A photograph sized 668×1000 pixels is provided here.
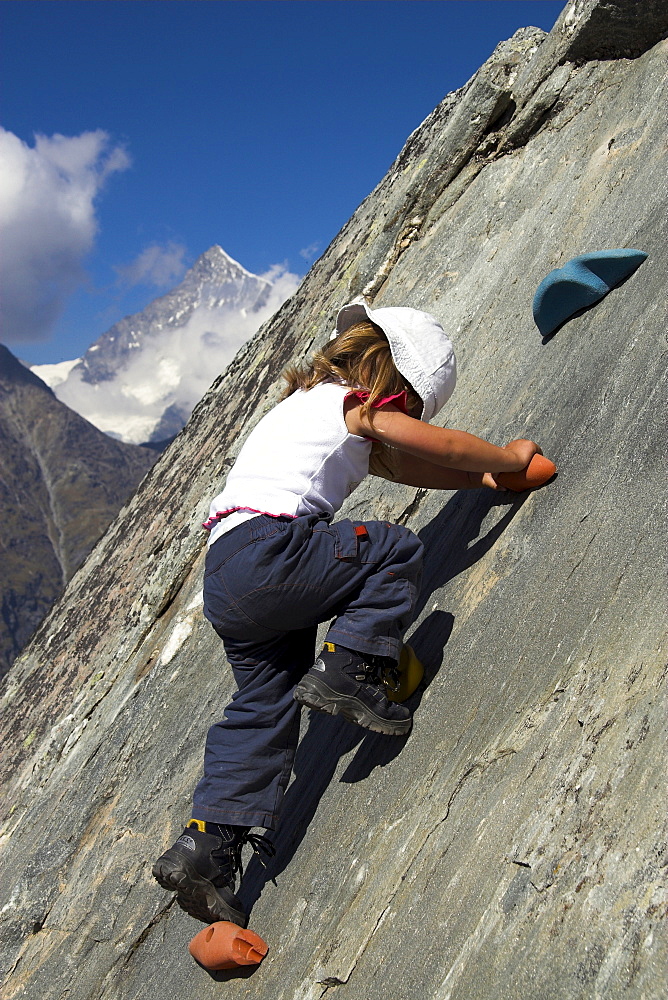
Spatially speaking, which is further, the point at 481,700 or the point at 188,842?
the point at 188,842

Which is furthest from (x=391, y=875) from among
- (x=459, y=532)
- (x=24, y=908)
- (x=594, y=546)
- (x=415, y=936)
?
(x=24, y=908)

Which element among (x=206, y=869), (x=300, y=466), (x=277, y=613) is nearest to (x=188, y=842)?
(x=206, y=869)

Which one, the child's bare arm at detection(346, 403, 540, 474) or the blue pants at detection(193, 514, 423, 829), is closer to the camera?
the blue pants at detection(193, 514, 423, 829)

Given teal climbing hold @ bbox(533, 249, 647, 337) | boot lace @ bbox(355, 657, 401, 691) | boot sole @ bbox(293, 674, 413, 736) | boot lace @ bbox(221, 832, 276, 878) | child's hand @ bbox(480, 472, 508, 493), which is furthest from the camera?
teal climbing hold @ bbox(533, 249, 647, 337)

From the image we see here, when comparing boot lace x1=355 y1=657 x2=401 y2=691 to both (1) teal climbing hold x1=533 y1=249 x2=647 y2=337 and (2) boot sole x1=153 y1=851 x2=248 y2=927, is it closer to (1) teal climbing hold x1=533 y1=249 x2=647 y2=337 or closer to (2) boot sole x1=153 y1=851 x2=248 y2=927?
(2) boot sole x1=153 y1=851 x2=248 y2=927

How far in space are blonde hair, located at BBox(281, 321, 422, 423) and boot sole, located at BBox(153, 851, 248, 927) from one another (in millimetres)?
2281

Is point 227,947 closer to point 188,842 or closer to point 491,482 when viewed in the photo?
point 188,842

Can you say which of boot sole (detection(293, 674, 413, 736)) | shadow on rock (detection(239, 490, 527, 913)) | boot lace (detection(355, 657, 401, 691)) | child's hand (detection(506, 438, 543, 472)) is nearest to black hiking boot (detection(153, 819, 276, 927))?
shadow on rock (detection(239, 490, 527, 913))

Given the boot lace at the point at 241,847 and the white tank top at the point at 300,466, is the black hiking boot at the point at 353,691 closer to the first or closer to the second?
the white tank top at the point at 300,466

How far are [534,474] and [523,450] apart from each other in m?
0.14

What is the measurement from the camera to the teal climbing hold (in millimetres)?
4480

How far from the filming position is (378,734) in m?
3.92

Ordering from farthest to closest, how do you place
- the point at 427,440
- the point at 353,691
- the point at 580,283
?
the point at 580,283, the point at 427,440, the point at 353,691

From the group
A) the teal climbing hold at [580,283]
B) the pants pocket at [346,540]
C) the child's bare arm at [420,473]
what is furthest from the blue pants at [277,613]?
the teal climbing hold at [580,283]
